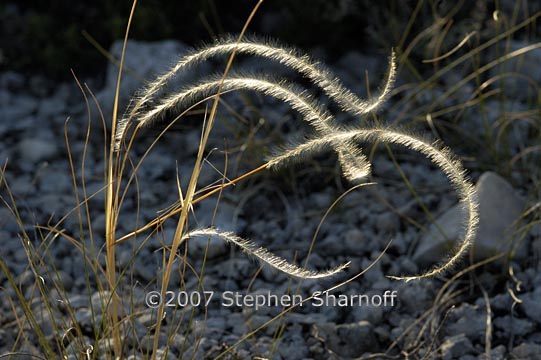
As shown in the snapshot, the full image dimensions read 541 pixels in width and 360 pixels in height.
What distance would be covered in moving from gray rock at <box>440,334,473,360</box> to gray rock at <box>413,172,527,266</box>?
1.11 ft

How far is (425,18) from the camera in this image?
126 inches

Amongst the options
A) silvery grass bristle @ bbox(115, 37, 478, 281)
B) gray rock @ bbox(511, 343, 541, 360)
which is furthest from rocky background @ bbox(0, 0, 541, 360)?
silvery grass bristle @ bbox(115, 37, 478, 281)

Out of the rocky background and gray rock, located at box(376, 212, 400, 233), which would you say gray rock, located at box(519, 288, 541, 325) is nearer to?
the rocky background

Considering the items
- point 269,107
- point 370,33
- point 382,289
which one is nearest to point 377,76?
point 370,33

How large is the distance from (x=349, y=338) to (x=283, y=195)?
750 millimetres

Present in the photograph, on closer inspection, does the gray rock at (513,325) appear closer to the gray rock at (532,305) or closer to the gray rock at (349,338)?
the gray rock at (532,305)

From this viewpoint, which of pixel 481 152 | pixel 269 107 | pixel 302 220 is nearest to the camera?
pixel 302 220

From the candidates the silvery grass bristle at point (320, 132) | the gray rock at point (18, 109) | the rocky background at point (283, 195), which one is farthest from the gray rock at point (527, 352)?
the gray rock at point (18, 109)

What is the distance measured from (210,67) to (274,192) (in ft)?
2.67

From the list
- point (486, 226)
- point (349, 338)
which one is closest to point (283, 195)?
point (486, 226)

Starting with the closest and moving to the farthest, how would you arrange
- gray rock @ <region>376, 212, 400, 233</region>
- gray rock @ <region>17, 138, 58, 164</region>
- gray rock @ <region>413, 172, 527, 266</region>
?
1. gray rock @ <region>413, 172, 527, 266</region>
2. gray rock @ <region>376, 212, 400, 233</region>
3. gray rock @ <region>17, 138, 58, 164</region>

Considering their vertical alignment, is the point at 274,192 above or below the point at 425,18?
below

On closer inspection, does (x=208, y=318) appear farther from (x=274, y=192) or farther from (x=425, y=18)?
(x=425, y=18)

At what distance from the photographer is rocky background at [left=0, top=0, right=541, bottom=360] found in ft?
6.48
